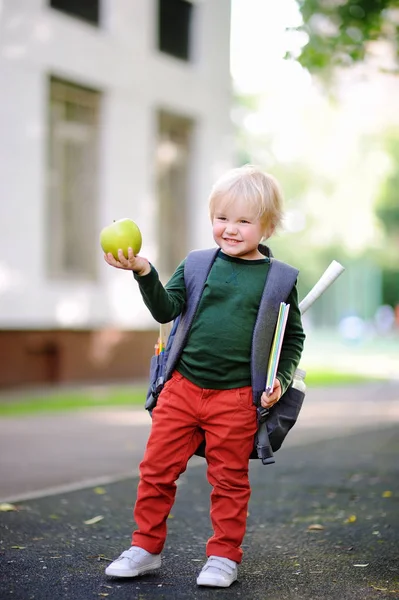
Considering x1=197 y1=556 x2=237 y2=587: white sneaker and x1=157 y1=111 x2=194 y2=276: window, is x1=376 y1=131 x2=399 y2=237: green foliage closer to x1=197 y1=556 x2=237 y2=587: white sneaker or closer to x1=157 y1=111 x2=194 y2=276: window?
x1=157 y1=111 x2=194 y2=276: window

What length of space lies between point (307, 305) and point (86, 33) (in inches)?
423

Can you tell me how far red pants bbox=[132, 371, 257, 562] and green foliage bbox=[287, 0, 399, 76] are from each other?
5309 mm

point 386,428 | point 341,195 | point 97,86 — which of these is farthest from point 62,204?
point 341,195

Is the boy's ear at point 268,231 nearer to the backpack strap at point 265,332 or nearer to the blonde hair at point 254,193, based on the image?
the blonde hair at point 254,193

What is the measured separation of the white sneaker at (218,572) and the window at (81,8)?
36.4ft

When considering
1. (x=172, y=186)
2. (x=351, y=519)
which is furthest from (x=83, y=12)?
(x=351, y=519)

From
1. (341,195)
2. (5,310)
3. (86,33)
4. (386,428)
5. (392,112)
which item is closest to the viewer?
(386,428)

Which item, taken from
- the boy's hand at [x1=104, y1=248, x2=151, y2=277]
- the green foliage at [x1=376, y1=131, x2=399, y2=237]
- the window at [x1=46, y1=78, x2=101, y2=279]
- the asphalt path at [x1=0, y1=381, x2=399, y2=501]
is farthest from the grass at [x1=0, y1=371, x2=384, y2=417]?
the green foliage at [x1=376, y1=131, x2=399, y2=237]

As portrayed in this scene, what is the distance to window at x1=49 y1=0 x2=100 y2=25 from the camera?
1394 cm

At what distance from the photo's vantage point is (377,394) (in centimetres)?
1471

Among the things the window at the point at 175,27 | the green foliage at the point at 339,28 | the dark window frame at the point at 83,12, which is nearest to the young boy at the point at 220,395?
the green foliage at the point at 339,28

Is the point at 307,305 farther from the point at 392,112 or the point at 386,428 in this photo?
the point at 392,112

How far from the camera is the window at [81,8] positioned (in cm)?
1394

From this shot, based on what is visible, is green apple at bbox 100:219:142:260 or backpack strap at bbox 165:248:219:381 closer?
green apple at bbox 100:219:142:260
